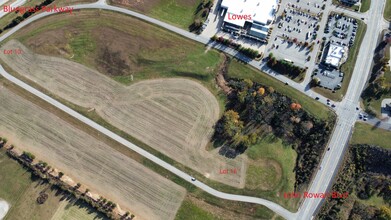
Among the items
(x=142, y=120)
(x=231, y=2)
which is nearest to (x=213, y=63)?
(x=231, y=2)

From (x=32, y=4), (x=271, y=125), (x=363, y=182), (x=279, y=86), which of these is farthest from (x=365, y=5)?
(x=32, y=4)

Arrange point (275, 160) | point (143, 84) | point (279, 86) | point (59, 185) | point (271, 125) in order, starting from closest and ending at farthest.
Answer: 1. point (59, 185)
2. point (275, 160)
3. point (271, 125)
4. point (143, 84)
5. point (279, 86)

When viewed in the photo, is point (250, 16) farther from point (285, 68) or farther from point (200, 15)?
point (285, 68)

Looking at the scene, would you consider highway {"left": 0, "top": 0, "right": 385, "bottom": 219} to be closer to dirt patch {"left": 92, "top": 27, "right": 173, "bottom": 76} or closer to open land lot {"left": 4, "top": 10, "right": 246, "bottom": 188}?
open land lot {"left": 4, "top": 10, "right": 246, "bottom": 188}

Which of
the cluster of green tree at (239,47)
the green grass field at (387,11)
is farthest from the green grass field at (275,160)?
the green grass field at (387,11)

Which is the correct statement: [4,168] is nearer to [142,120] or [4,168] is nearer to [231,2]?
[142,120]

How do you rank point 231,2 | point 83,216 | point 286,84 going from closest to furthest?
point 83,216 → point 286,84 → point 231,2
